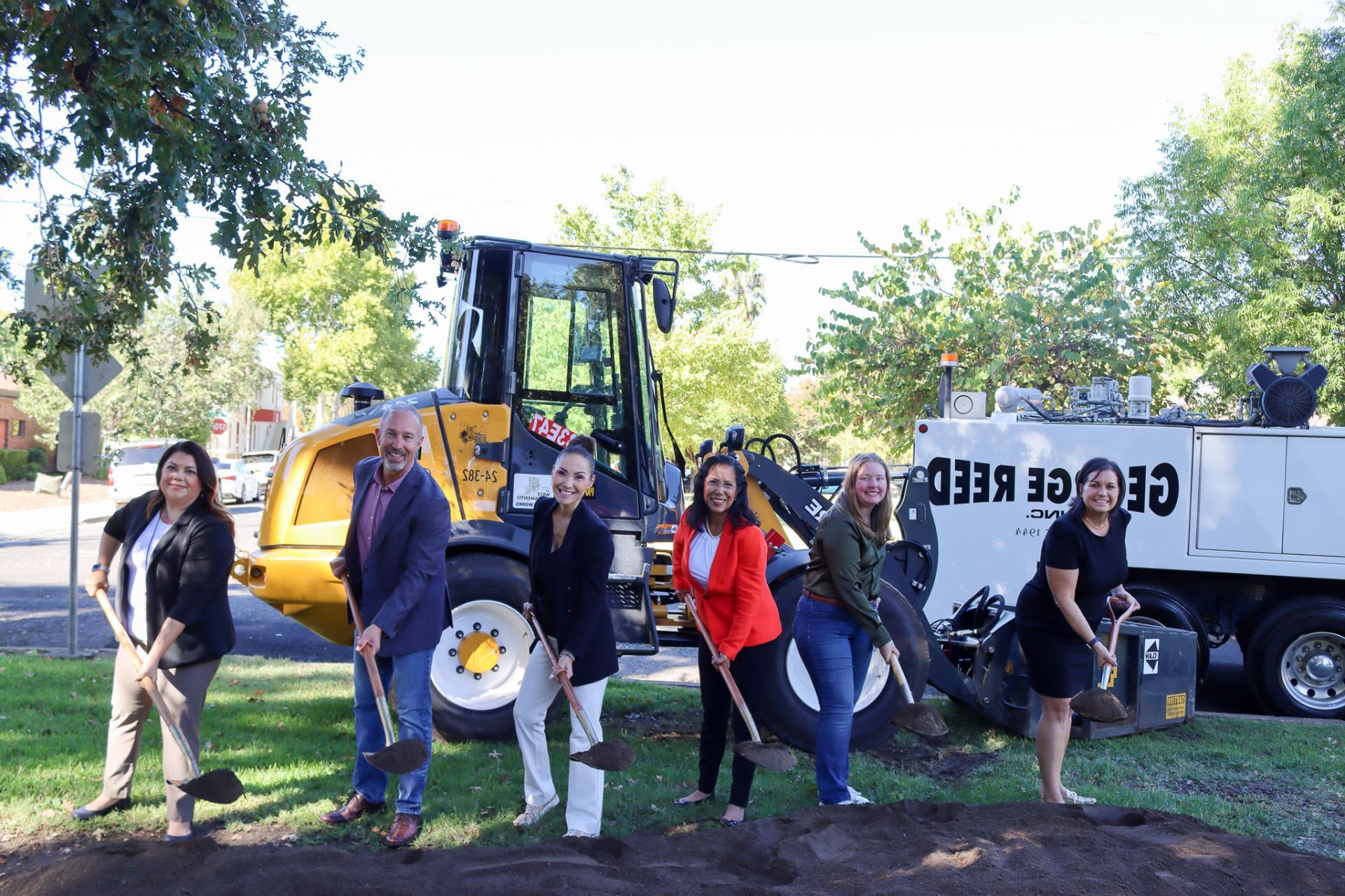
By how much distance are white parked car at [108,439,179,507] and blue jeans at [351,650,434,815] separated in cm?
2393

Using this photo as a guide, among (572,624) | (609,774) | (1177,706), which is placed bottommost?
(609,774)

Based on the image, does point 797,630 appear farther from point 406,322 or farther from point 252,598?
point 252,598

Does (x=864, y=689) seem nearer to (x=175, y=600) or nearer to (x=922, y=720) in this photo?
(x=922, y=720)

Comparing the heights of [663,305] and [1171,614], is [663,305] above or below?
above

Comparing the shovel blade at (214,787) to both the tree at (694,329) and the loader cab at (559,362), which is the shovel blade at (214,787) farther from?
the tree at (694,329)

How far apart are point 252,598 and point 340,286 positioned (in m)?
31.1

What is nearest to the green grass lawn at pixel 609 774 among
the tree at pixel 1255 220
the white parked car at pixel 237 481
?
the tree at pixel 1255 220

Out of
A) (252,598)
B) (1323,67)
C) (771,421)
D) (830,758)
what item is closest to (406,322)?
(830,758)

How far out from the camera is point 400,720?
17.3ft

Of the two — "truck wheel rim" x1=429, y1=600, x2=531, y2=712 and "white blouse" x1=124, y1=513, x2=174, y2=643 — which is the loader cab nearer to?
"truck wheel rim" x1=429, y1=600, x2=531, y2=712

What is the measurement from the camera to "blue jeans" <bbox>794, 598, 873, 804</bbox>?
5.60 metres

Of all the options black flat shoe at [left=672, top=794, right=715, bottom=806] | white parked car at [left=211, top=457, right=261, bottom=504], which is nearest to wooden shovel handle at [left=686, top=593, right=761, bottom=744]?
black flat shoe at [left=672, top=794, right=715, bottom=806]

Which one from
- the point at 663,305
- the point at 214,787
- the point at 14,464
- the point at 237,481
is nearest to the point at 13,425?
the point at 14,464

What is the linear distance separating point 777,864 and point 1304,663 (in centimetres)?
617
